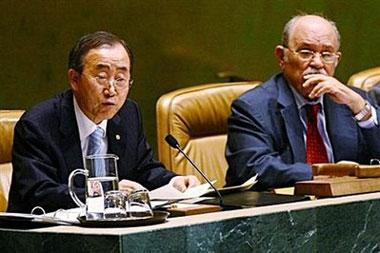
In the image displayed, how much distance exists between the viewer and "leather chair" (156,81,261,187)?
3.88 m

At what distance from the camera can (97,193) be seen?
7.69ft

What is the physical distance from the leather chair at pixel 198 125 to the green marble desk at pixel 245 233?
1.27 m

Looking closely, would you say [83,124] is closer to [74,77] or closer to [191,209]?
[74,77]

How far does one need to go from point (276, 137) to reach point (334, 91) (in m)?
0.27

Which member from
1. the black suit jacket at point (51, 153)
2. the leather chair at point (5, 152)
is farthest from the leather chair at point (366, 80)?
the leather chair at point (5, 152)

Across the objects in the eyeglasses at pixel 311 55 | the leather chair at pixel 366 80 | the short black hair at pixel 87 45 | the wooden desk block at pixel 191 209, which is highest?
the short black hair at pixel 87 45

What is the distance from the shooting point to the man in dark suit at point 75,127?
3066 millimetres

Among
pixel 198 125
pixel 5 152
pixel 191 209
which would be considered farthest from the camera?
pixel 198 125

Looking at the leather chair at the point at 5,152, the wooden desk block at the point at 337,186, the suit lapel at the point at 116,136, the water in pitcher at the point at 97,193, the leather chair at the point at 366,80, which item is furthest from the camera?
the leather chair at the point at 366,80

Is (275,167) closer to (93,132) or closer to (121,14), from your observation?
(93,132)

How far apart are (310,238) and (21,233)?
2.22 ft

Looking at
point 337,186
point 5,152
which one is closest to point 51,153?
point 5,152

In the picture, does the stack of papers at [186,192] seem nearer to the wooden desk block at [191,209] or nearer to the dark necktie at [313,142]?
the wooden desk block at [191,209]

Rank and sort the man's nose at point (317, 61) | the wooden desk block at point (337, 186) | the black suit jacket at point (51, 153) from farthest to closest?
the man's nose at point (317, 61) < the black suit jacket at point (51, 153) < the wooden desk block at point (337, 186)
